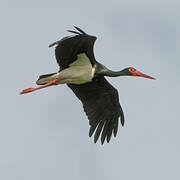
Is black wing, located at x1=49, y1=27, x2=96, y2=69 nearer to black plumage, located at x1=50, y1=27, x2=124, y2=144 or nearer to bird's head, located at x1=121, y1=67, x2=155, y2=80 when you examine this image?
black plumage, located at x1=50, y1=27, x2=124, y2=144

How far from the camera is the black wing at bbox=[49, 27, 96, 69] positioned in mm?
19406

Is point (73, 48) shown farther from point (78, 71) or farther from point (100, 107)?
point (100, 107)

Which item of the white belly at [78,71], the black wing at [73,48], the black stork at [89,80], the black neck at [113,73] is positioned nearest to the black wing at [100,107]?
the black stork at [89,80]

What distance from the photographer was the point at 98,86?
2238 centimetres

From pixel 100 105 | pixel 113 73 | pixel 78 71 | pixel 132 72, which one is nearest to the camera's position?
pixel 78 71

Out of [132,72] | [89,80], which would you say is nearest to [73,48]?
[89,80]

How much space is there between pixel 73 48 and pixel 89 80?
1759 millimetres

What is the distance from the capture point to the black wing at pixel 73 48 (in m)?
19.4

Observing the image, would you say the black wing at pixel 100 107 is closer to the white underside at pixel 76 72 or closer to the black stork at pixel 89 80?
the black stork at pixel 89 80

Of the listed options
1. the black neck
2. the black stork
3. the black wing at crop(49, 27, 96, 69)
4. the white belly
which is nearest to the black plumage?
the black stork

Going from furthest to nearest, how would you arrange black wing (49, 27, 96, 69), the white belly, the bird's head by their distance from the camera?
the bird's head < the white belly < black wing (49, 27, 96, 69)

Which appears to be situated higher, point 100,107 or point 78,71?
point 78,71

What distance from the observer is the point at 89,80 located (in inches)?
848

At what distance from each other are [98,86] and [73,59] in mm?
1965
